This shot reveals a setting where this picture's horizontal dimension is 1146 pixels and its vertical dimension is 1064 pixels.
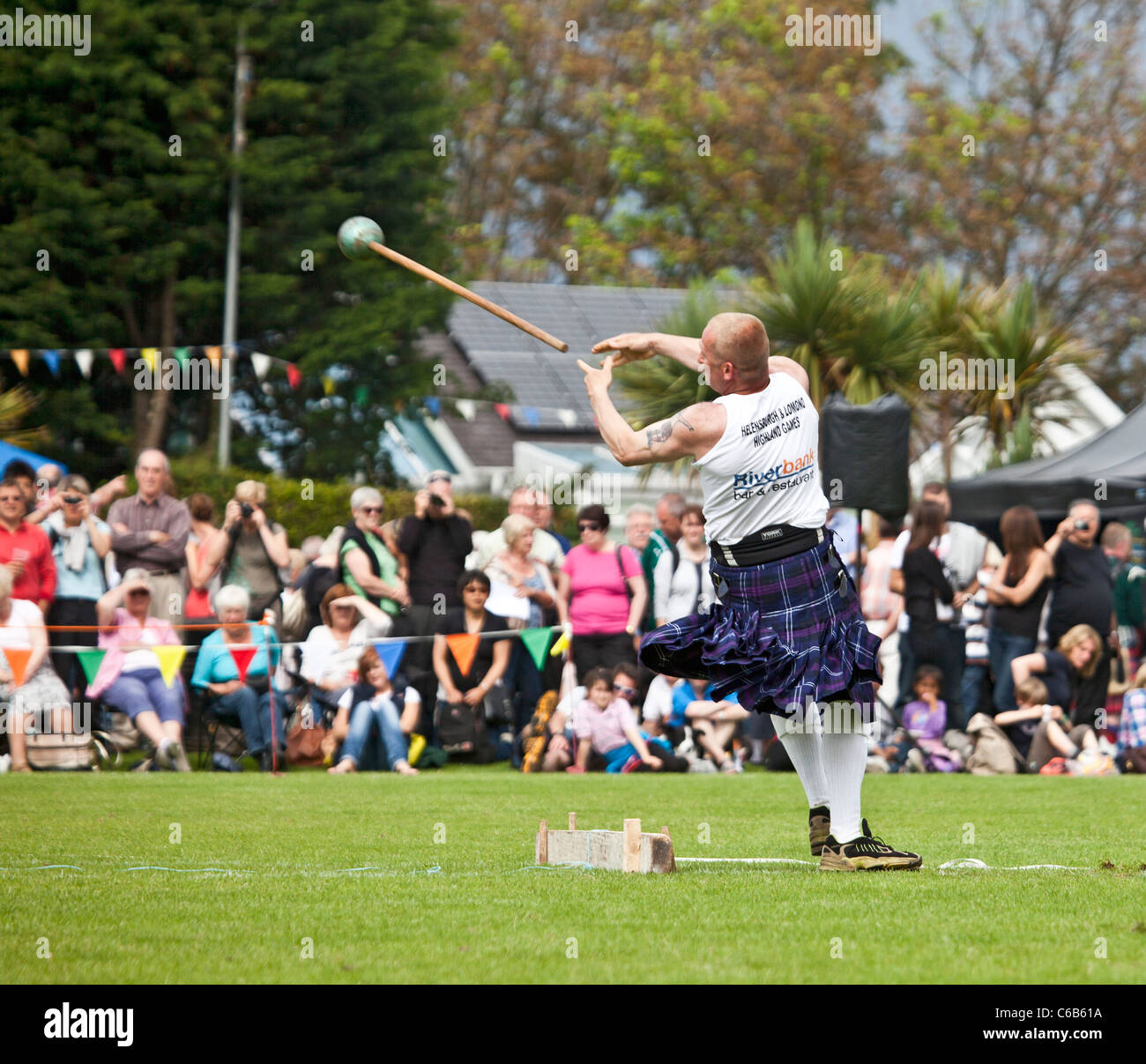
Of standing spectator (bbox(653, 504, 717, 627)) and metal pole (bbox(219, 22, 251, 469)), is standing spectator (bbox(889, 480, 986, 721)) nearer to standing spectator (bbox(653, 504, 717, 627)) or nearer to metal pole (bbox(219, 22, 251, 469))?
standing spectator (bbox(653, 504, 717, 627))

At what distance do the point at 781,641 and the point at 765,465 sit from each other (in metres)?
0.55

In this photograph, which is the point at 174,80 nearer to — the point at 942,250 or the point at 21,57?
the point at 21,57

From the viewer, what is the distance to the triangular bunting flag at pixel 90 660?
11180mm

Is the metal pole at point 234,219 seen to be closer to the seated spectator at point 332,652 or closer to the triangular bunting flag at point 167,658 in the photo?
the seated spectator at point 332,652

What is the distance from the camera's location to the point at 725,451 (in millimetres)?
5578

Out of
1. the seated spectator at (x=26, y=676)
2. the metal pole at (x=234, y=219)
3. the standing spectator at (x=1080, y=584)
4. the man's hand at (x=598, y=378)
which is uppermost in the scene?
the metal pole at (x=234, y=219)

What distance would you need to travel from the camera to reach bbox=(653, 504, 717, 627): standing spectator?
472 inches

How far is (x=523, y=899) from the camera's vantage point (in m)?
4.86

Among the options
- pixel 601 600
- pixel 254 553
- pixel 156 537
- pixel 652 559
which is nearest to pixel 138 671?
pixel 156 537

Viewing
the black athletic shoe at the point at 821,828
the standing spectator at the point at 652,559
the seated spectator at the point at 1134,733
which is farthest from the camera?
the standing spectator at the point at 652,559

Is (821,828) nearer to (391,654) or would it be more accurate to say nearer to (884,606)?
(391,654)

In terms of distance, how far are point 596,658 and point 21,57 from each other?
42.6ft

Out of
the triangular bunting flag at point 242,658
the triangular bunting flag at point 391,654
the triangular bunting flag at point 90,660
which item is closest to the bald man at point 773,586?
the triangular bunting flag at point 391,654

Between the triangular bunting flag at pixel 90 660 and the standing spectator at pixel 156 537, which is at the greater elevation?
the standing spectator at pixel 156 537
